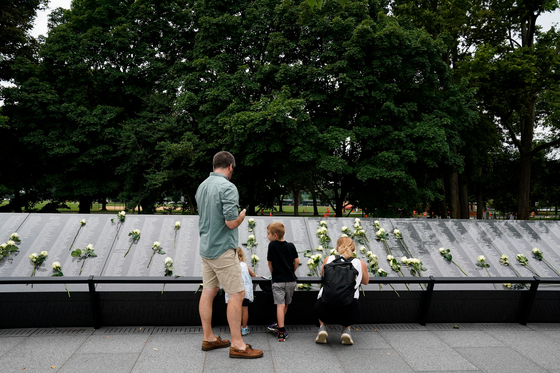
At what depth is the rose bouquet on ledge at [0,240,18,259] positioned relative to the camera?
5.04m

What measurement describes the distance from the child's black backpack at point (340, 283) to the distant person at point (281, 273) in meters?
0.43

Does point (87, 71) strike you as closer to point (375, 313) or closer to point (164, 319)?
point (164, 319)

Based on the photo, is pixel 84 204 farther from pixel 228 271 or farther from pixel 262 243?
pixel 228 271

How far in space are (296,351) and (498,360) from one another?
2.14m

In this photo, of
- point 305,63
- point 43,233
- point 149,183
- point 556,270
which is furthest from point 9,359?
point 305,63

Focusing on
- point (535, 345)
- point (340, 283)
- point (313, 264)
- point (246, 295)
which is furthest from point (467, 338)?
point (246, 295)

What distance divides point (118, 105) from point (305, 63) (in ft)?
35.0

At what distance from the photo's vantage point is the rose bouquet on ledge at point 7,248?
5035 mm

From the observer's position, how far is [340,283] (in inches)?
154

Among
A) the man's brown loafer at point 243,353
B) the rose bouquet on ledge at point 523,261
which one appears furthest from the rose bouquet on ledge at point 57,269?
the rose bouquet on ledge at point 523,261

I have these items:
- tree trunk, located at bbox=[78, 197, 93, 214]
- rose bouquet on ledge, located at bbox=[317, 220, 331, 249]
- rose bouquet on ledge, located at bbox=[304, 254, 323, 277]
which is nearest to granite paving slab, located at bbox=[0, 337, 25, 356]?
rose bouquet on ledge, located at bbox=[304, 254, 323, 277]

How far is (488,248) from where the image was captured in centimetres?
596

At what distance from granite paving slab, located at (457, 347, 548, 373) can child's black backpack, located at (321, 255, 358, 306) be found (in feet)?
4.66

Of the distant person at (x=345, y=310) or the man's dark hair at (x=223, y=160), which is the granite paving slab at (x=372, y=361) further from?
the man's dark hair at (x=223, y=160)
